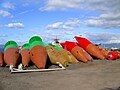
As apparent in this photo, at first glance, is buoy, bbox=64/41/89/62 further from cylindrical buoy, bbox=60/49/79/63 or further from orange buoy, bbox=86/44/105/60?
orange buoy, bbox=86/44/105/60

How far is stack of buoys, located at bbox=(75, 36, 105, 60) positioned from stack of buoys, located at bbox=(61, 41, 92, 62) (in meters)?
0.76

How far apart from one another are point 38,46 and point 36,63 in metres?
1.69

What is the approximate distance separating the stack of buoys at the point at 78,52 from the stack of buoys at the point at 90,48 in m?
0.76

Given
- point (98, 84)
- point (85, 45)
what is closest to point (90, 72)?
point (98, 84)

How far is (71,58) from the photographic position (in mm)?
19984

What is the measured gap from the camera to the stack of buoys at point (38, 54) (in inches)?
675

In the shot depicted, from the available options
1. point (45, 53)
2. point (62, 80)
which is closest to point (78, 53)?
point (45, 53)

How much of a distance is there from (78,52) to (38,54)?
3.82 metres

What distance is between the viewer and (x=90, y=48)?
880 inches

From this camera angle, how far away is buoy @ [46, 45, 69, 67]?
18406 mm

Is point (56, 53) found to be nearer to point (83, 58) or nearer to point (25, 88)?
point (83, 58)

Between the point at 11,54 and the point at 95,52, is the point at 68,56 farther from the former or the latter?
the point at 11,54

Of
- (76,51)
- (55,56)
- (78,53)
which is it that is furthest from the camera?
(76,51)

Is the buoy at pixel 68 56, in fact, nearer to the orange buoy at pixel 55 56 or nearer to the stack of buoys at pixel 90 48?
the orange buoy at pixel 55 56
